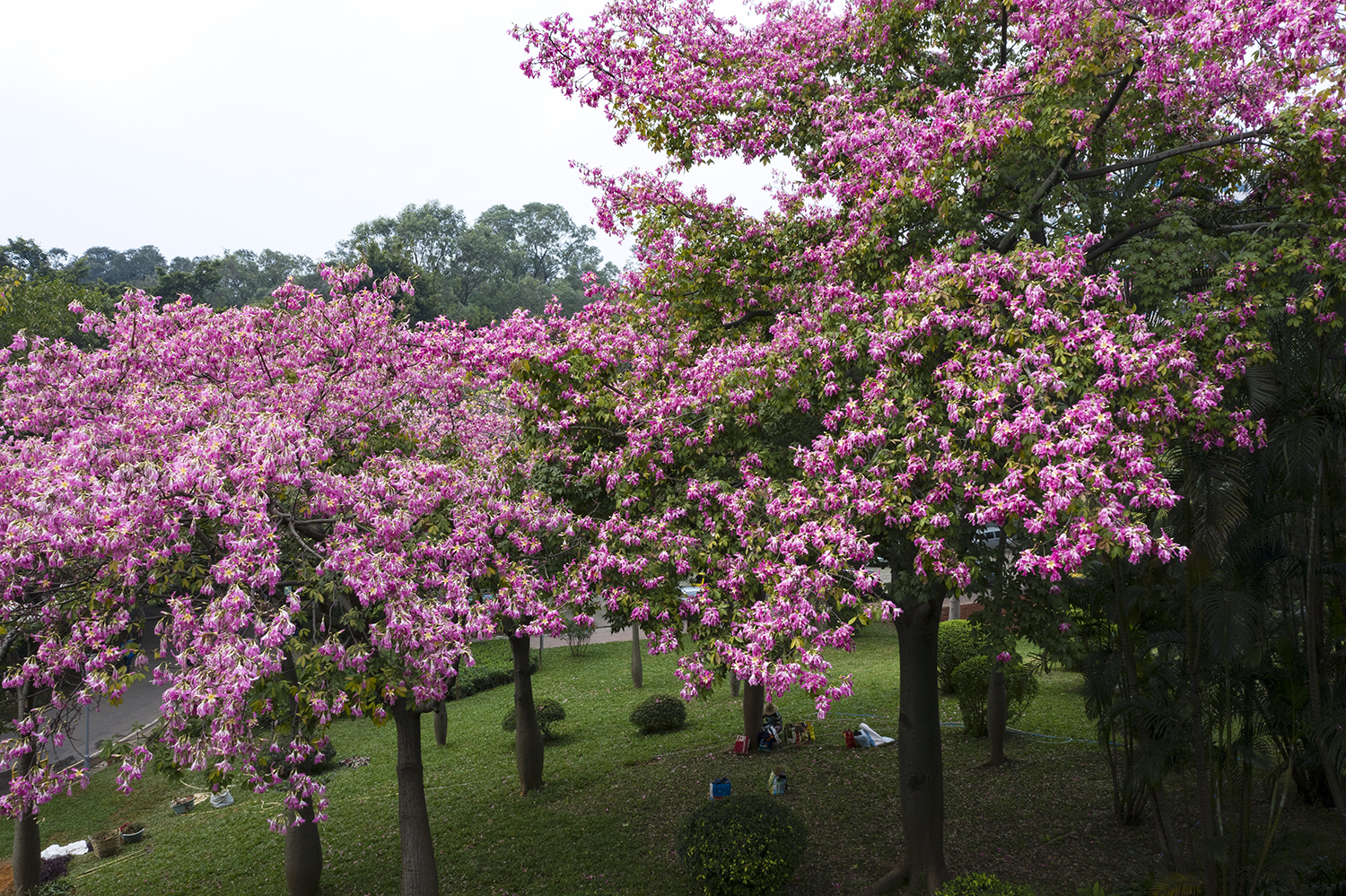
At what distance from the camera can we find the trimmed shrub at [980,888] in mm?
7447

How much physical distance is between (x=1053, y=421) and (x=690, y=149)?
662cm

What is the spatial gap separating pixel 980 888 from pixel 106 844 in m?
14.8

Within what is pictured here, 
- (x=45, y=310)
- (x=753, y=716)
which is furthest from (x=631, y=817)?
(x=45, y=310)

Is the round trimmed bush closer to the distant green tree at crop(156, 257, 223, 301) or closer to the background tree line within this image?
the background tree line

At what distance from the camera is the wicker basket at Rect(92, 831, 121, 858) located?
13.9 metres

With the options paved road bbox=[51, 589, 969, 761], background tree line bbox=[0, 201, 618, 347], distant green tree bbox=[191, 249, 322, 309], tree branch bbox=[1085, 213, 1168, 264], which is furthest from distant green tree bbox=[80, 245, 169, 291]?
tree branch bbox=[1085, 213, 1168, 264]

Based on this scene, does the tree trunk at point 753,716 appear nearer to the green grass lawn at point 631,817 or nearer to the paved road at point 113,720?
the green grass lawn at point 631,817

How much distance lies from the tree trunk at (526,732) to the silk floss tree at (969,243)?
23.4 feet

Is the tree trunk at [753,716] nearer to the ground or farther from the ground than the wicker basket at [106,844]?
farther from the ground

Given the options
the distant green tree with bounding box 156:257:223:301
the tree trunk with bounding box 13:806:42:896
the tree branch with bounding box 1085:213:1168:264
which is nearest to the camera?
the tree branch with bounding box 1085:213:1168:264

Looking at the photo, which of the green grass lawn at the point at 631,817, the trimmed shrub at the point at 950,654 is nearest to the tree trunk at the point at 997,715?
the green grass lawn at the point at 631,817

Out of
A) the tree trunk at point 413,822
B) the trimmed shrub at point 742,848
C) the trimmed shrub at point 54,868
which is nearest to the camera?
the trimmed shrub at point 742,848

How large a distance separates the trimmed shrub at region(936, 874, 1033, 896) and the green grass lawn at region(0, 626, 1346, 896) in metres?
2.75

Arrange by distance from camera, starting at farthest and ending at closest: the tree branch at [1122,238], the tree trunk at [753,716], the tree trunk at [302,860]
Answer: the tree trunk at [753,716] < the tree trunk at [302,860] < the tree branch at [1122,238]
